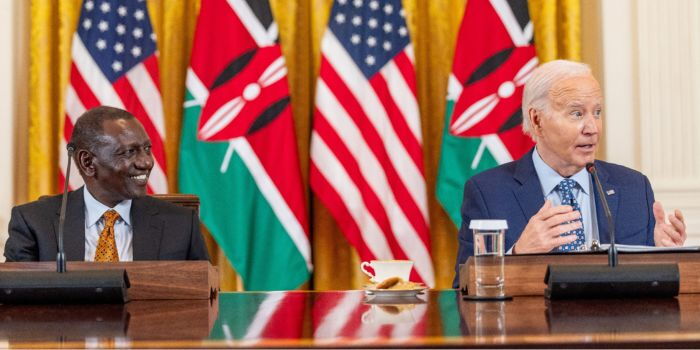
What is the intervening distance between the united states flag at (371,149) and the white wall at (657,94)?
0.99 metres

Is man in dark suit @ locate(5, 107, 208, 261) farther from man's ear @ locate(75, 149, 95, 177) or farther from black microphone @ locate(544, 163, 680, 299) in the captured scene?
black microphone @ locate(544, 163, 680, 299)

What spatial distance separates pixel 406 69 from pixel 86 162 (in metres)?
1.94

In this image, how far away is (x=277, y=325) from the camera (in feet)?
7.04

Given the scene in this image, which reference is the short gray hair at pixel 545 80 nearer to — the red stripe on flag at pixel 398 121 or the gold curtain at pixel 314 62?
the red stripe on flag at pixel 398 121

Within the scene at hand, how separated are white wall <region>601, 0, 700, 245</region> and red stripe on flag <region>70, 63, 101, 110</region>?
8.42ft

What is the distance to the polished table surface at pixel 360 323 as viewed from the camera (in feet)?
6.03

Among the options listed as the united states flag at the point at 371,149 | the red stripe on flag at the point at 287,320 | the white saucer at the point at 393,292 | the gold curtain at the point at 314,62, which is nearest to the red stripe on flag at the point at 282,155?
the united states flag at the point at 371,149

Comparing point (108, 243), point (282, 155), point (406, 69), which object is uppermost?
point (406, 69)

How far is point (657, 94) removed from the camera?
5.03m

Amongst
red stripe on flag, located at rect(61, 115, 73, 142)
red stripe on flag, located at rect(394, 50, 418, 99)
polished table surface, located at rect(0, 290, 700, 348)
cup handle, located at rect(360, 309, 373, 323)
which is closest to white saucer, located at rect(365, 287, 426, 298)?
polished table surface, located at rect(0, 290, 700, 348)

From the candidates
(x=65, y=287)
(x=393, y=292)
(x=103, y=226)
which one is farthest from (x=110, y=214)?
(x=393, y=292)

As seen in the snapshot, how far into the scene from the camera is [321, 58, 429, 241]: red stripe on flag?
16.9 ft

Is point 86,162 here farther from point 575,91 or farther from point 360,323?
point 360,323

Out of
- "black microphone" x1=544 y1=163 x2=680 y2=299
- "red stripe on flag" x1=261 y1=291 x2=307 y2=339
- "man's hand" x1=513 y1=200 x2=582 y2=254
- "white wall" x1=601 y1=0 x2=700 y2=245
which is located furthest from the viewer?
"white wall" x1=601 y1=0 x2=700 y2=245
